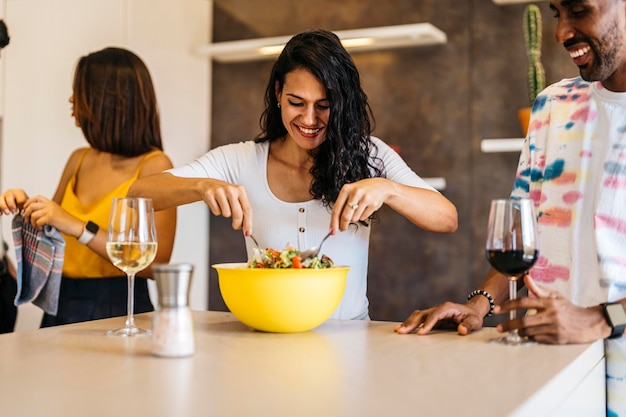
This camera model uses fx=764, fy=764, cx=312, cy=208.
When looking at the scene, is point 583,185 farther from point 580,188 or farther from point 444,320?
point 444,320

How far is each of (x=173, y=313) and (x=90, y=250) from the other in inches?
54.1

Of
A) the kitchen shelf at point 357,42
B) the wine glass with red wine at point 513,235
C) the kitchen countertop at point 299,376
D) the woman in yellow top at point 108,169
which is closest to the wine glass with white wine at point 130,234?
the kitchen countertop at point 299,376

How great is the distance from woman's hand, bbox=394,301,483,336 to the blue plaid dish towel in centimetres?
120

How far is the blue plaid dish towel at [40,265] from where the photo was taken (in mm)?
2289

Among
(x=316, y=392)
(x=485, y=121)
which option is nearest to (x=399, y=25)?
(x=485, y=121)

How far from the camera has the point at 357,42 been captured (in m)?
3.61

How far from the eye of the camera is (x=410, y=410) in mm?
896

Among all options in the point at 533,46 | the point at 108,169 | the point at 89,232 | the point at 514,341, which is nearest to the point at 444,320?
the point at 514,341

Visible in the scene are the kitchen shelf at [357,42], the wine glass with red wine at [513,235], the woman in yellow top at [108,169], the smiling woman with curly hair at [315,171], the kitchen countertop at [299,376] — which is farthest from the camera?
the kitchen shelf at [357,42]

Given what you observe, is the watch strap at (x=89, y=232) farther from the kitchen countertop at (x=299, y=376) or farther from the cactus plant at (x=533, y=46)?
the cactus plant at (x=533, y=46)

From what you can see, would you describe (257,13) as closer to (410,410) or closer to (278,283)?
(278,283)

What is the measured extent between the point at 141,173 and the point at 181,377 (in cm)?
151

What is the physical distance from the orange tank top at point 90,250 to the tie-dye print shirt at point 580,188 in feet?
4.30

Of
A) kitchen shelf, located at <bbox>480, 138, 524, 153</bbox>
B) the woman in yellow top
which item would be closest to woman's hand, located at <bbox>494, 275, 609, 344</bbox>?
the woman in yellow top
